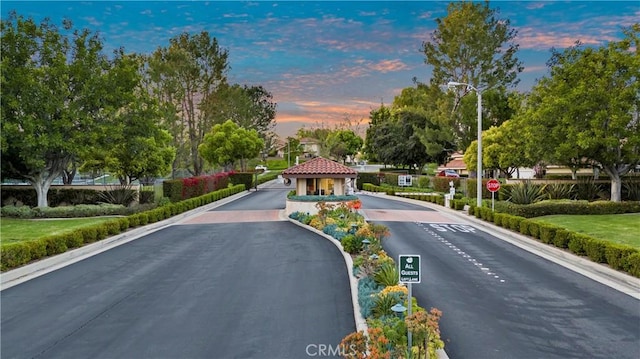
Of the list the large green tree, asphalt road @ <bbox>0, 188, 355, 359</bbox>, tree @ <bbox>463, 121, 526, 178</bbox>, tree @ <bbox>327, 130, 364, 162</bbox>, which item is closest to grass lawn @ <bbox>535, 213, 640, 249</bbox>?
asphalt road @ <bbox>0, 188, 355, 359</bbox>

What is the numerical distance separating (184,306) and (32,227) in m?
16.1

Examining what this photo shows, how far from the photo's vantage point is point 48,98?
2647cm

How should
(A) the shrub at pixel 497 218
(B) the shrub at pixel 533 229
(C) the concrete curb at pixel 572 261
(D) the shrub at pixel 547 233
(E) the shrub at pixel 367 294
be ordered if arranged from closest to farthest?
(E) the shrub at pixel 367 294, (C) the concrete curb at pixel 572 261, (D) the shrub at pixel 547 233, (B) the shrub at pixel 533 229, (A) the shrub at pixel 497 218

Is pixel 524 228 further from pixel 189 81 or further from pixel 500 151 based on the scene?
pixel 189 81

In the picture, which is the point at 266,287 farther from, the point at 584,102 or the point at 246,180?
the point at 246,180

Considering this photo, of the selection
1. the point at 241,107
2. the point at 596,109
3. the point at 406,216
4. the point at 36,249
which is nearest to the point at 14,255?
the point at 36,249

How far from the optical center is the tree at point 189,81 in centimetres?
5244

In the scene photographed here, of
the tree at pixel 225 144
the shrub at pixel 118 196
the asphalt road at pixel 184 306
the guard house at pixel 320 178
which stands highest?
the tree at pixel 225 144

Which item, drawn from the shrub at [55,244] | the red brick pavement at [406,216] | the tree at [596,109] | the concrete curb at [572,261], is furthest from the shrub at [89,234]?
the tree at [596,109]

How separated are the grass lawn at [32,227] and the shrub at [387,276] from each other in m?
15.6

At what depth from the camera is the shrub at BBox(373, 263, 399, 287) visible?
429 inches

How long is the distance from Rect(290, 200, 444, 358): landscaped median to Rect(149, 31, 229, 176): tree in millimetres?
40769

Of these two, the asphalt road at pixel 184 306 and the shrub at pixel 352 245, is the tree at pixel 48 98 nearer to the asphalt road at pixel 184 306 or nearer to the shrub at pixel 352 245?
the asphalt road at pixel 184 306

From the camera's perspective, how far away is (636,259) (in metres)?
12.9
